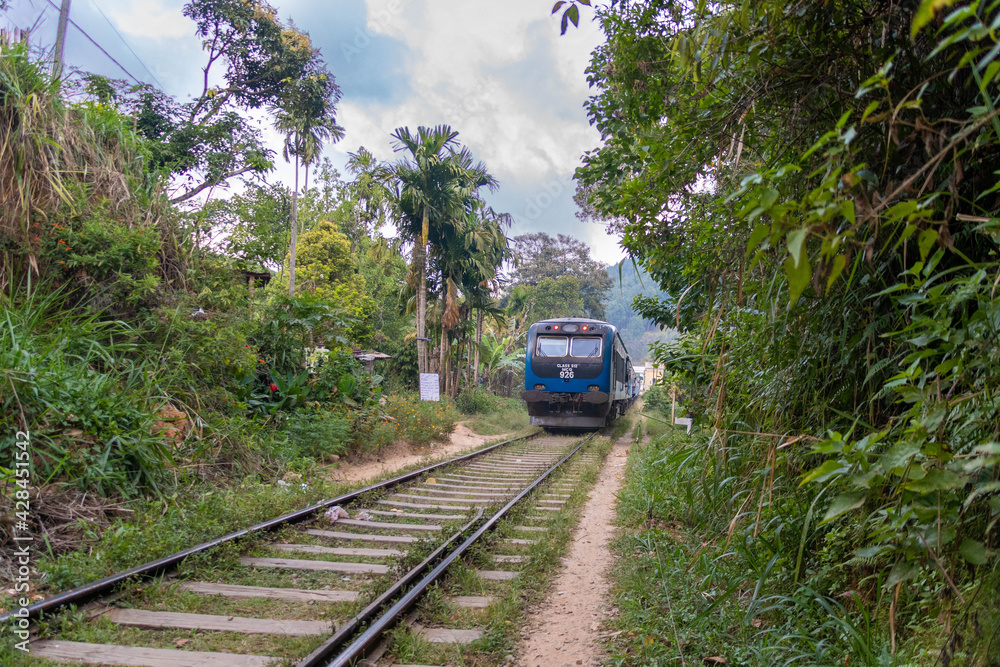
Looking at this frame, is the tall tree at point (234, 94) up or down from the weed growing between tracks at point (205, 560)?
up

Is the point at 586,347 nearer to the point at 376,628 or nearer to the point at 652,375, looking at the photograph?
the point at 376,628

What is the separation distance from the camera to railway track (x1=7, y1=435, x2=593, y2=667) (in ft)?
10.3

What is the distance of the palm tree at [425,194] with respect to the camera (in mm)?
18641

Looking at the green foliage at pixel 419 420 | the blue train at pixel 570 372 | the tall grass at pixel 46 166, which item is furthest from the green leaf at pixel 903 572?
the blue train at pixel 570 372

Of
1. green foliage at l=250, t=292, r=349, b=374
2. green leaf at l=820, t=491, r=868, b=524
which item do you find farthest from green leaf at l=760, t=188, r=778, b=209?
green foliage at l=250, t=292, r=349, b=374

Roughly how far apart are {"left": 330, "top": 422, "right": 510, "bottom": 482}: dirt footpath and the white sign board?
129 cm

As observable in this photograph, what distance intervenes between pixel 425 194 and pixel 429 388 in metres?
6.69

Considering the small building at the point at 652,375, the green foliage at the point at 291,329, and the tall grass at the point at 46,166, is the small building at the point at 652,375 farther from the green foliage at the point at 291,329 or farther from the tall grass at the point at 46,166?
the tall grass at the point at 46,166

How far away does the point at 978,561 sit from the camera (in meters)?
1.58

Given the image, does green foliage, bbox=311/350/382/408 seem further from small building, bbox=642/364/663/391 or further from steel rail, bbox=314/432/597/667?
steel rail, bbox=314/432/597/667

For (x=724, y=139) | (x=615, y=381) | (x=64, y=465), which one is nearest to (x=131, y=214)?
(x=64, y=465)

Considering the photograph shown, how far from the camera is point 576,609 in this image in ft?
13.8

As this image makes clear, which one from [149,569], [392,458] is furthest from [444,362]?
[149,569]

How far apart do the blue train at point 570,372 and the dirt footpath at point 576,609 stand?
8515 millimetres
